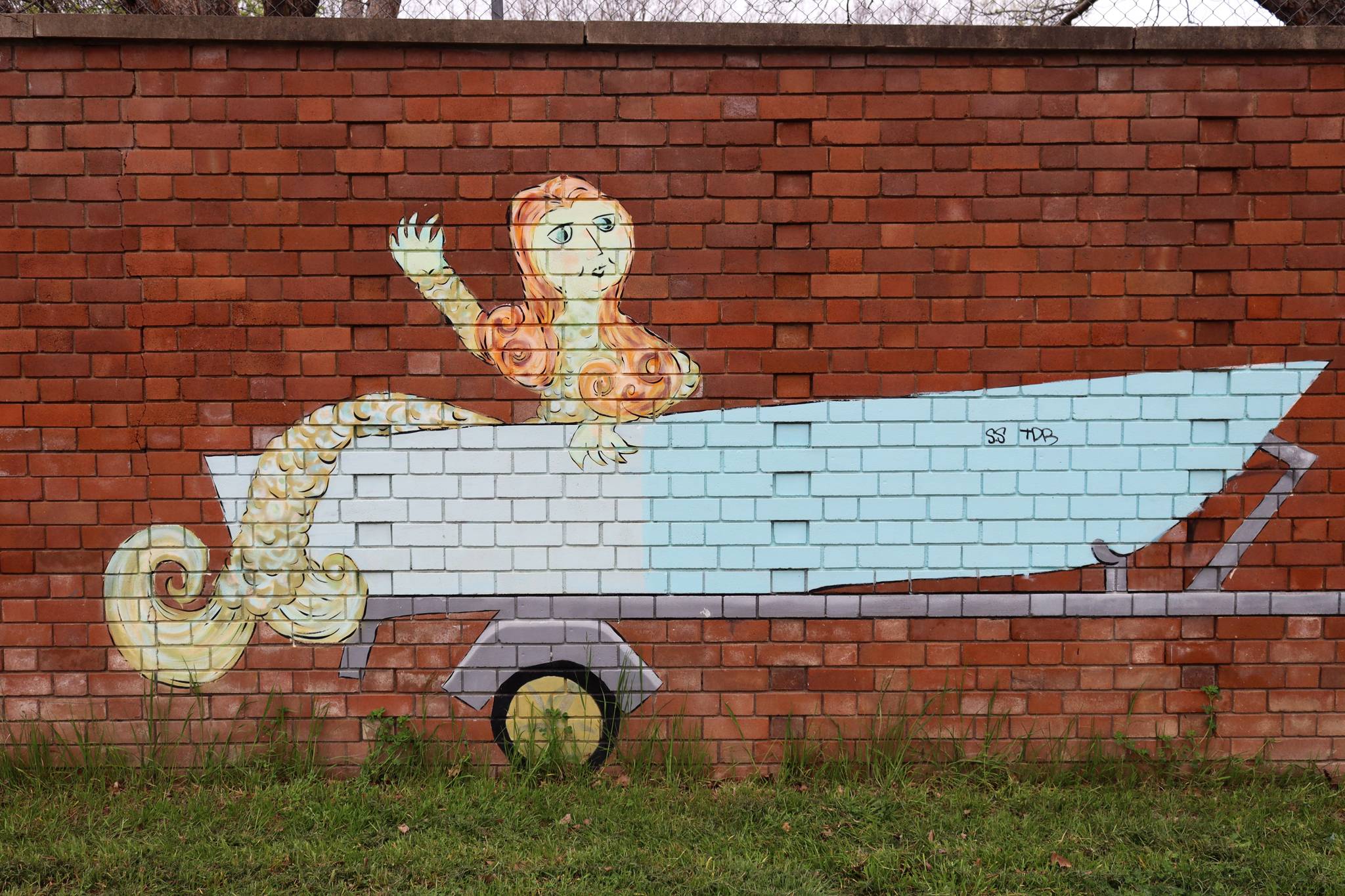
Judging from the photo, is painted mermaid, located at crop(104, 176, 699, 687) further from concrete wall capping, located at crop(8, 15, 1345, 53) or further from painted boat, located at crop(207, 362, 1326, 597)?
concrete wall capping, located at crop(8, 15, 1345, 53)

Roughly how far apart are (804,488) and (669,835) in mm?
1360

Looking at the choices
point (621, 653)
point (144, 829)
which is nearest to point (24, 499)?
point (144, 829)

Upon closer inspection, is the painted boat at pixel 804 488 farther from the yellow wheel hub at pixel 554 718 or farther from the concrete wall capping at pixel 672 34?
the concrete wall capping at pixel 672 34

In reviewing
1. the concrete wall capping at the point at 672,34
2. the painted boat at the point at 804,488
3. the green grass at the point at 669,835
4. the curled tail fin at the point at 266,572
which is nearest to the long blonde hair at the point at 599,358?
the painted boat at the point at 804,488

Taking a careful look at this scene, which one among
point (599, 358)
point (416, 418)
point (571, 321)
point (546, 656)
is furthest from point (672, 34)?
point (546, 656)

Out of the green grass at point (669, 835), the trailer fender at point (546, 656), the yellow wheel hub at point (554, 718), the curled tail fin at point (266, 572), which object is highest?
the curled tail fin at point (266, 572)

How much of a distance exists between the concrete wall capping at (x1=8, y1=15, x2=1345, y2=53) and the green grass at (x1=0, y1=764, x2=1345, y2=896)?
9.27ft

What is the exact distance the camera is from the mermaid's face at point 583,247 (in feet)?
10.7

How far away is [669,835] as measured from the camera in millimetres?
2932

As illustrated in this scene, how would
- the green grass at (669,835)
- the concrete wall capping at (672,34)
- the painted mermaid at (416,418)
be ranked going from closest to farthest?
the green grass at (669,835) → the concrete wall capping at (672,34) → the painted mermaid at (416,418)

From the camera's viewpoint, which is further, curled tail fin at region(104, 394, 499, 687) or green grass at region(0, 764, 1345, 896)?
curled tail fin at region(104, 394, 499, 687)

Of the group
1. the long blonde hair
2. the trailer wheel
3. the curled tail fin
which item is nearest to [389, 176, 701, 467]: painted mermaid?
the long blonde hair

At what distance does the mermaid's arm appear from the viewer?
10.6 feet

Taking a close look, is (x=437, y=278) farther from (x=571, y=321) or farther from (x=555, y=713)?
(x=555, y=713)
